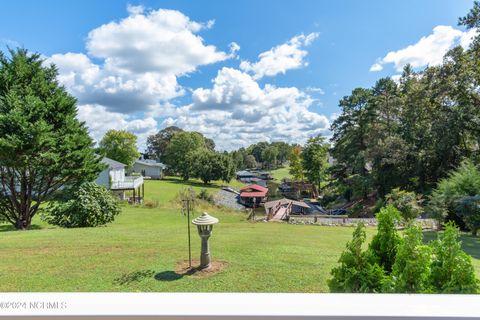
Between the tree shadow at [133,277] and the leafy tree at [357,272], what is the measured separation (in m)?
2.40

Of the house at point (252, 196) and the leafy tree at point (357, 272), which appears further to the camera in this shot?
the house at point (252, 196)

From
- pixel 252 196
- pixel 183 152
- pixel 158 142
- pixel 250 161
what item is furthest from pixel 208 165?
pixel 250 161

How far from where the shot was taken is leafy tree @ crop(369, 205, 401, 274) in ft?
6.91

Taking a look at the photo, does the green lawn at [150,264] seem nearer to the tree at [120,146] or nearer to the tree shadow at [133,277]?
the tree shadow at [133,277]

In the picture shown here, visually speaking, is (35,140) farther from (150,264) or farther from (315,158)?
(315,158)

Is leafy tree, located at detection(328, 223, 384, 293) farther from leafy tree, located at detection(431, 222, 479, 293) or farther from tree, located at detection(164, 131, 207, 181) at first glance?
tree, located at detection(164, 131, 207, 181)

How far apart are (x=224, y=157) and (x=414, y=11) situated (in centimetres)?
2870

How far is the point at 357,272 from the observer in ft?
6.45

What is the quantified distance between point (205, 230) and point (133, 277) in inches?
41.6

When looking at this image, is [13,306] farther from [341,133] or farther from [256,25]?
[341,133]

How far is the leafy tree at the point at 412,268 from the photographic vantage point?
5.29ft

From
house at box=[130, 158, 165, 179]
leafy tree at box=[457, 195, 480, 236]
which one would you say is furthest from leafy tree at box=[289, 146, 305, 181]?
leafy tree at box=[457, 195, 480, 236]

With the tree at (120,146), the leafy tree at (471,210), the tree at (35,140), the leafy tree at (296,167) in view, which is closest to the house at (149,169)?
the tree at (120,146)

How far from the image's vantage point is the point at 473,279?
1.57 meters
